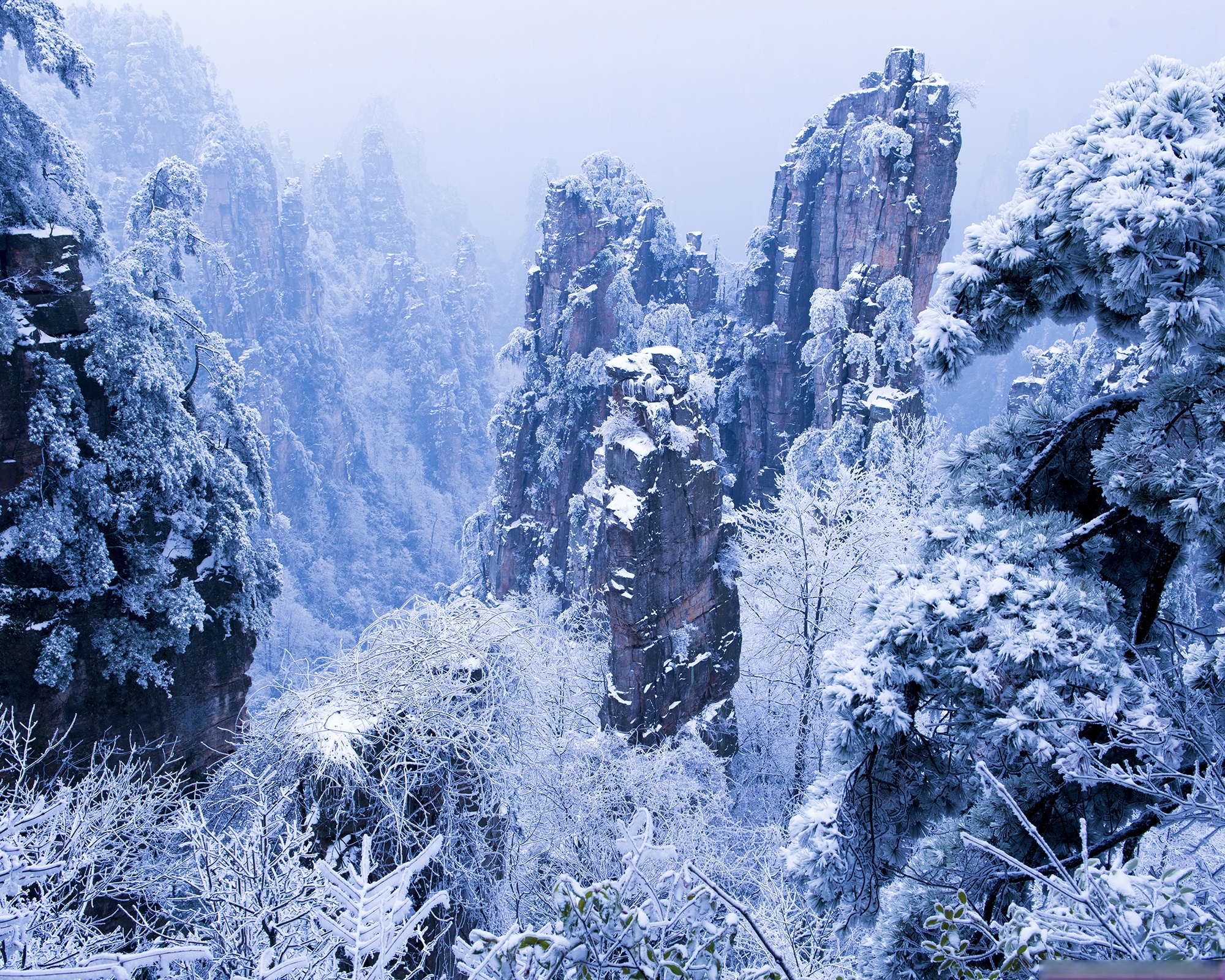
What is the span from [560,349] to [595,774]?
60.9 feet

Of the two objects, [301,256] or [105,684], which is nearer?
[105,684]

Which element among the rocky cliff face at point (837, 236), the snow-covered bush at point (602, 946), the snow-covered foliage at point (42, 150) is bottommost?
the snow-covered bush at point (602, 946)

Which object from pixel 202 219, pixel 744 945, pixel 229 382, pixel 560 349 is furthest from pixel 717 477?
pixel 202 219

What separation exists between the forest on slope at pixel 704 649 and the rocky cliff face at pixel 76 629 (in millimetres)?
42

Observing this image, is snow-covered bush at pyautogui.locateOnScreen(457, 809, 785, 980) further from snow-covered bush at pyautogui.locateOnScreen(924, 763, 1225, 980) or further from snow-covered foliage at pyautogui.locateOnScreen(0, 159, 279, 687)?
snow-covered foliage at pyautogui.locateOnScreen(0, 159, 279, 687)

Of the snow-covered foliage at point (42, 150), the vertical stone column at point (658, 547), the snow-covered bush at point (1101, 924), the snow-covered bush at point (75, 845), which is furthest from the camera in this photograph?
the vertical stone column at point (658, 547)

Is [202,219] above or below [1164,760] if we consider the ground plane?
above

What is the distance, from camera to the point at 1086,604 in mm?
2928

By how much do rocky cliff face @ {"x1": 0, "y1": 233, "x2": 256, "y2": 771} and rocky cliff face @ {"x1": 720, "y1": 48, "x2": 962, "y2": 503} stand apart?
719 inches

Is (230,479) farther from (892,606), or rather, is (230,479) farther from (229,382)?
(892,606)

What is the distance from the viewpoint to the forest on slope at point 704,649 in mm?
2678

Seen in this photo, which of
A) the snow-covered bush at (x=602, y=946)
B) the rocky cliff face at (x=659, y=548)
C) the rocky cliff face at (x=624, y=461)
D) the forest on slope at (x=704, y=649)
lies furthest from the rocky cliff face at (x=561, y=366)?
the snow-covered bush at (x=602, y=946)

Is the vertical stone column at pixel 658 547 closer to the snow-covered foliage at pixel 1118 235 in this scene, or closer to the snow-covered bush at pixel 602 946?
the snow-covered foliage at pixel 1118 235

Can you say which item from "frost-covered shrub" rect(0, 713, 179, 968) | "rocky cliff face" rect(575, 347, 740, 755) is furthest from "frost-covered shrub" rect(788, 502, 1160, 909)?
"rocky cliff face" rect(575, 347, 740, 755)
